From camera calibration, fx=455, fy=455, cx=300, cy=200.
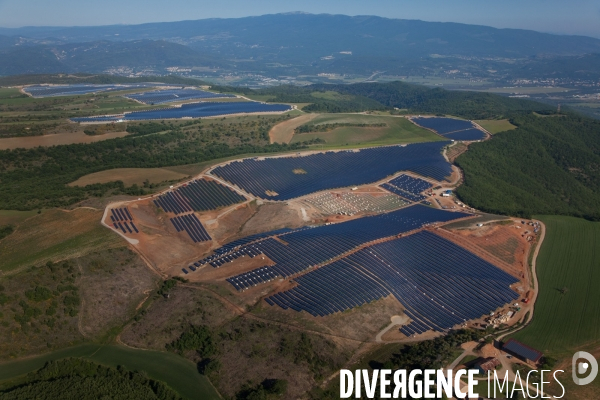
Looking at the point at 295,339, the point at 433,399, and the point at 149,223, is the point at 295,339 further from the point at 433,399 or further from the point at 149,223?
the point at 149,223

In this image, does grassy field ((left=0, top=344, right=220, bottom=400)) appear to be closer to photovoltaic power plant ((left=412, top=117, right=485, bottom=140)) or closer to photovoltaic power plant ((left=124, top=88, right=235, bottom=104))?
photovoltaic power plant ((left=412, top=117, right=485, bottom=140))

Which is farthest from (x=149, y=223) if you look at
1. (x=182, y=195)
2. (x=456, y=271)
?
(x=456, y=271)

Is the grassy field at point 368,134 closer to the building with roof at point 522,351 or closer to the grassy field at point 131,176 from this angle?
the grassy field at point 131,176

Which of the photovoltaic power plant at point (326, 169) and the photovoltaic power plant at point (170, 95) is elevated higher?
the photovoltaic power plant at point (170, 95)

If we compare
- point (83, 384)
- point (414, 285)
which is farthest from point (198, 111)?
point (83, 384)

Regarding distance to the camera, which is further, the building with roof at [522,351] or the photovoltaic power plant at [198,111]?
the photovoltaic power plant at [198,111]

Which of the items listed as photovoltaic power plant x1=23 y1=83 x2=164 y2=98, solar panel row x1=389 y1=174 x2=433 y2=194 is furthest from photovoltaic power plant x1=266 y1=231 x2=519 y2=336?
photovoltaic power plant x1=23 y1=83 x2=164 y2=98

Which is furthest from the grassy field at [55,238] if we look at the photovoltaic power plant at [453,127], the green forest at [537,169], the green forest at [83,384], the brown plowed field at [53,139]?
the photovoltaic power plant at [453,127]
